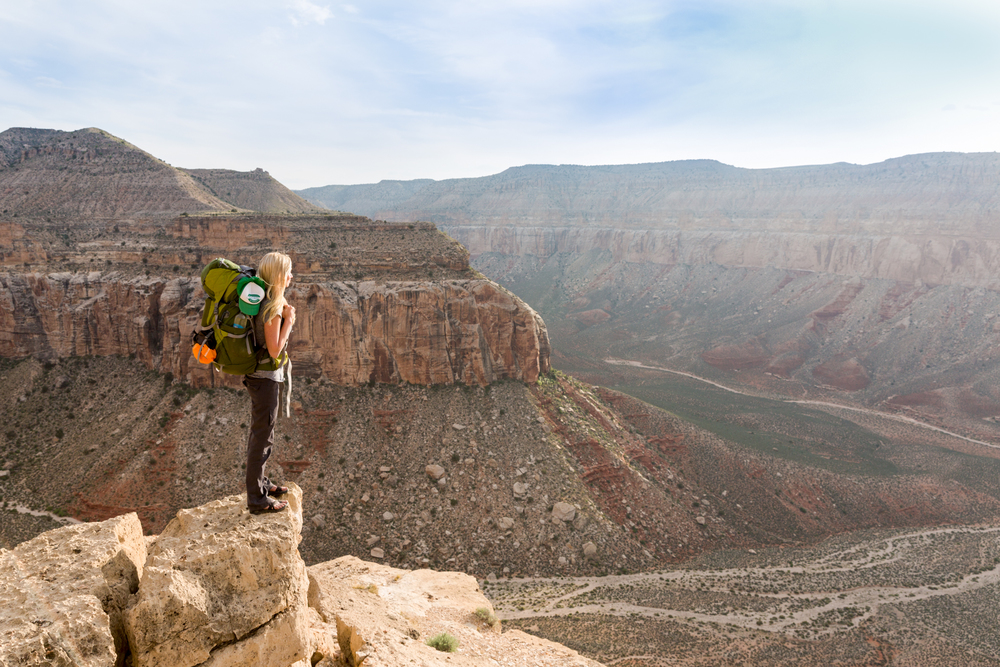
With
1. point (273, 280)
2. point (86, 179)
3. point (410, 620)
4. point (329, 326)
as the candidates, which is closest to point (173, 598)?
point (273, 280)

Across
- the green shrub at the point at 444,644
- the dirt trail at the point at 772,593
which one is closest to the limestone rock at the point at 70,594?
the green shrub at the point at 444,644

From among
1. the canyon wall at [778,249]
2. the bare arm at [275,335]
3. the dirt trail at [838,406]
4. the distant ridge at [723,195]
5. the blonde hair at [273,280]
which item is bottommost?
the dirt trail at [838,406]

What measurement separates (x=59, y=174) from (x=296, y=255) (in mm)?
43742

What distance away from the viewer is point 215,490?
3306 cm

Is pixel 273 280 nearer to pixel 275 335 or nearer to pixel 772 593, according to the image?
pixel 275 335

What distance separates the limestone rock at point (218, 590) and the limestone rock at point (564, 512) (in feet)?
91.0

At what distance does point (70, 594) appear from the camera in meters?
6.20

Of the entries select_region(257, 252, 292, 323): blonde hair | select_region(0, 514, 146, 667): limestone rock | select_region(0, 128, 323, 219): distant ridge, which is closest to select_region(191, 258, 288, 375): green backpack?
select_region(257, 252, 292, 323): blonde hair

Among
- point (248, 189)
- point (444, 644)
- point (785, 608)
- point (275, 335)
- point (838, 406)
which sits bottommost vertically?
point (785, 608)

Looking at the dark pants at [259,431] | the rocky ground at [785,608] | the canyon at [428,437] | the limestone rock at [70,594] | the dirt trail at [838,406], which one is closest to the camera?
the limestone rock at [70,594]

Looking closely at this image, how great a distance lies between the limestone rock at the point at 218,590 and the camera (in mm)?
6309

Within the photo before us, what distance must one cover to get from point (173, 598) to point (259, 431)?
2513 mm

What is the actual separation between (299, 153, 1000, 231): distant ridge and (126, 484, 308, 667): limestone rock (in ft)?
387

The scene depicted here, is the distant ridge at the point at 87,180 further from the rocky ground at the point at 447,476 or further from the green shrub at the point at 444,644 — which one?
the green shrub at the point at 444,644
